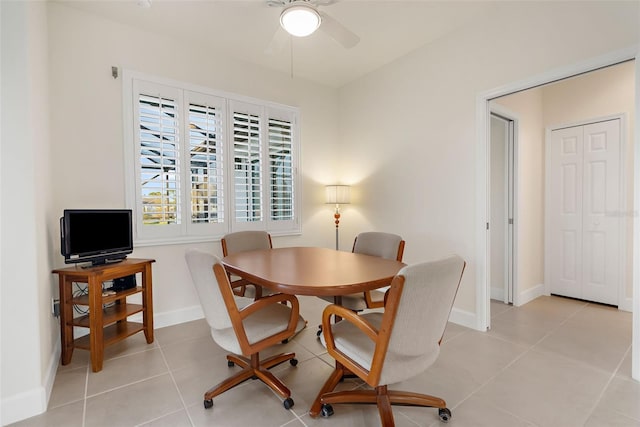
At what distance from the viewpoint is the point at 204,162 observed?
3.17 m

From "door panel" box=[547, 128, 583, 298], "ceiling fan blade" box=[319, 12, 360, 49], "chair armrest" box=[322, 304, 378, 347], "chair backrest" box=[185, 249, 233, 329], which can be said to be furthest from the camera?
"door panel" box=[547, 128, 583, 298]

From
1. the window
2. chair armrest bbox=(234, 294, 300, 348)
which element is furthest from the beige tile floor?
the window

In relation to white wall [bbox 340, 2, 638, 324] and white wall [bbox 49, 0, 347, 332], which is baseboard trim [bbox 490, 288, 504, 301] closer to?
white wall [bbox 340, 2, 638, 324]

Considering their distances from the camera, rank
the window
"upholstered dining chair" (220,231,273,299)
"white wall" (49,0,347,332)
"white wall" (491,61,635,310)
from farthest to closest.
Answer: "white wall" (491,61,635,310) → the window → "upholstered dining chair" (220,231,273,299) → "white wall" (49,0,347,332)

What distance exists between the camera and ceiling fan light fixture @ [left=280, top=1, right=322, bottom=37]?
6.12ft

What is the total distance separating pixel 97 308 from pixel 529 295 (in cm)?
452

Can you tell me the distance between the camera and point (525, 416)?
1.63m

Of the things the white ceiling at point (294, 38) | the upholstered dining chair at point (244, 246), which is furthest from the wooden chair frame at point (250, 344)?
the white ceiling at point (294, 38)

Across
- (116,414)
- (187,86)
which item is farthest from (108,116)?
(116,414)

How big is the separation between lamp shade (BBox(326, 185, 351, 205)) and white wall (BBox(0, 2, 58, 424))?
2.92 meters

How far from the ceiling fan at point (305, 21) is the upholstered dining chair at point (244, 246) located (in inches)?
71.3

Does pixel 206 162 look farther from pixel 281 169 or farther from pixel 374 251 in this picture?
pixel 374 251

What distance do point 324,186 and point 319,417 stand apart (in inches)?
120

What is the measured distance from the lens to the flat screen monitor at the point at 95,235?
215 cm
